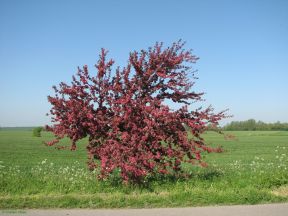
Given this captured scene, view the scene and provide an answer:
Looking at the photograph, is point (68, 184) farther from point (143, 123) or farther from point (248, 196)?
point (248, 196)

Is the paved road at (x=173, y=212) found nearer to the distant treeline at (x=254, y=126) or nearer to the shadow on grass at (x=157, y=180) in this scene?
the shadow on grass at (x=157, y=180)

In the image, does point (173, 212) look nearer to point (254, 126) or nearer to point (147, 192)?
point (147, 192)

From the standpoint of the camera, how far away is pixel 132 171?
8617 millimetres

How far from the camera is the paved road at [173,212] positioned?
6996 millimetres

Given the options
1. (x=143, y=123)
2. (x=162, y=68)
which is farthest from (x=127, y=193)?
(x=162, y=68)

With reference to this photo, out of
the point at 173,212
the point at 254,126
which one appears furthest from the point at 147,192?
the point at 254,126

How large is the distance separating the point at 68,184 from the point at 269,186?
4685 millimetres

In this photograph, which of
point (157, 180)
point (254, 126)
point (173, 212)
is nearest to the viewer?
point (173, 212)

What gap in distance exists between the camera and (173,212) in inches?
282

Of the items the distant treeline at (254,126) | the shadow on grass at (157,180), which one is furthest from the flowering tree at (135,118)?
the distant treeline at (254,126)

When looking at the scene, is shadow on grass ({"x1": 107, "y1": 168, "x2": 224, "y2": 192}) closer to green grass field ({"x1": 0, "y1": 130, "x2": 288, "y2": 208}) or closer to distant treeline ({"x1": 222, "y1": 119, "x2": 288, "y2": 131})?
green grass field ({"x1": 0, "y1": 130, "x2": 288, "y2": 208})

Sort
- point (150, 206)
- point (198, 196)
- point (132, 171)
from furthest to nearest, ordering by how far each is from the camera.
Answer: point (132, 171)
point (198, 196)
point (150, 206)

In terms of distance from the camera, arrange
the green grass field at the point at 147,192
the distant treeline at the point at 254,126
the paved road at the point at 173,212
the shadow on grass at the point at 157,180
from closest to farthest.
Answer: the paved road at the point at 173,212 < the green grass field at the point at 147,192 < the shadow on grass at the point at 157,180 < the distant treeline at the point at 254,126

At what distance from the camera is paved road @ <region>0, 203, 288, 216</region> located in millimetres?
6996
